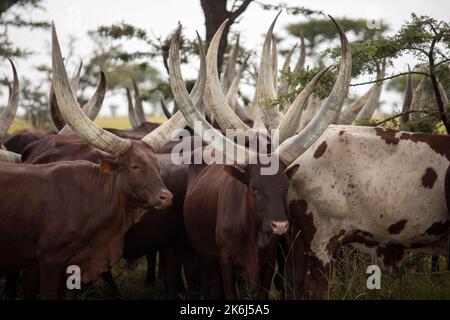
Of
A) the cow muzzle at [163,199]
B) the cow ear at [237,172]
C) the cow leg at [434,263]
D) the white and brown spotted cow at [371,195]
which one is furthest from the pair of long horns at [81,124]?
the cow leg at [434,263]

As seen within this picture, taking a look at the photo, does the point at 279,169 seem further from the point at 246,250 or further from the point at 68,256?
the point at 68,256

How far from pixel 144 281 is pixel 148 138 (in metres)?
2.70

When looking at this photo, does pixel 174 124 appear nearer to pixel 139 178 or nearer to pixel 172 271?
pixel 139 178

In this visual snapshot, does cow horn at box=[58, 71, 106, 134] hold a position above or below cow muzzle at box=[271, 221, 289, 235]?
above

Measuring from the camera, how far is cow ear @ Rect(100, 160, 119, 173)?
5531 mm

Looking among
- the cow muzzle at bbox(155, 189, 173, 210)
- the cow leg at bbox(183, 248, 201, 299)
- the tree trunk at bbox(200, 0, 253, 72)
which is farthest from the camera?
the tree trunk at bbox(200, 0, 253, 72)

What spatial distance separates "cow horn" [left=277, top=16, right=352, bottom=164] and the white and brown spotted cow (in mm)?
199

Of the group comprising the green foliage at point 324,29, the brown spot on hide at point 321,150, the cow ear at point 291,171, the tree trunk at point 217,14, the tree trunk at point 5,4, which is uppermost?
the green foliage at point 324,29

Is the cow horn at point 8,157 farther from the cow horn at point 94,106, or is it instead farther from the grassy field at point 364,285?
the grassy field at point 364,285

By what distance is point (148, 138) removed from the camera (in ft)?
19.4

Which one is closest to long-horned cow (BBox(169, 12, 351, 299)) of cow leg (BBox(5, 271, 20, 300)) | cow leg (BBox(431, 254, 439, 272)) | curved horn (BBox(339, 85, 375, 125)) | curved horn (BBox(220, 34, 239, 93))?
cow leg (BBox(431, 254, 439, 272))

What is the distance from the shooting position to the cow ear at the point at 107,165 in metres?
5.53

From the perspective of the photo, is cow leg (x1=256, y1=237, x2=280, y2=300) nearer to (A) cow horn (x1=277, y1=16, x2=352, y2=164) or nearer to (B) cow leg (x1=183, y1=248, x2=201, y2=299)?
(A) cow horn (x1=277, y1=16, x2=352, y2=164)

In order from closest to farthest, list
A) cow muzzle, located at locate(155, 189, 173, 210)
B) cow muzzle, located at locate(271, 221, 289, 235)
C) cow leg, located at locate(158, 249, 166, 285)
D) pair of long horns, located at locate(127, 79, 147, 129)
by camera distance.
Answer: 1. cow muzzle, located at locate(271, 221, 289, 235)
2. cow muzzle, located at locate(155, 189, 173, 210)
3. cow leg, located at locate(158, 249, 166, 285)
4. pair of long horns, located at locate(127, 79, 147, 129)
